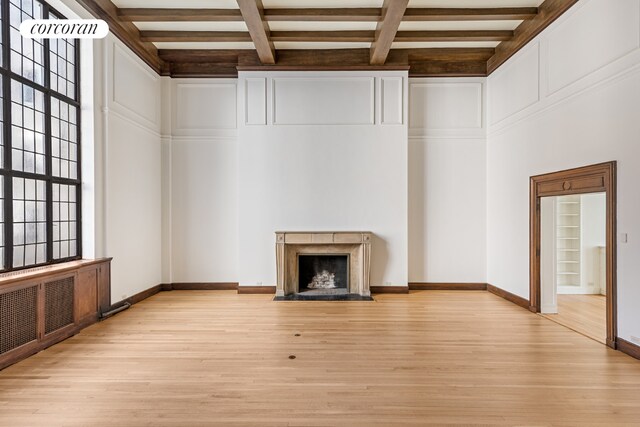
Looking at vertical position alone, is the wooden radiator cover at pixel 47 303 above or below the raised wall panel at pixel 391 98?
below

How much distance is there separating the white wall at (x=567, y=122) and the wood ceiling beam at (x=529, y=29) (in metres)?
0.11

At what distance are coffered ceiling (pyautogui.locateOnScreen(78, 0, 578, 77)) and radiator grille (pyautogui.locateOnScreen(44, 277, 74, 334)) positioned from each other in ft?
11.9

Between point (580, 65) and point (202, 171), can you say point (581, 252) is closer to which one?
point (580, 65)

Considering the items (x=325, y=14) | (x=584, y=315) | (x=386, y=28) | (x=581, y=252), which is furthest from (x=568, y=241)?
(x=325, y=14)

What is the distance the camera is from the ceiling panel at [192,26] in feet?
18.3

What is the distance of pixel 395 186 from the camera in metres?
6.47

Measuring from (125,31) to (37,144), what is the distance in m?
2.40

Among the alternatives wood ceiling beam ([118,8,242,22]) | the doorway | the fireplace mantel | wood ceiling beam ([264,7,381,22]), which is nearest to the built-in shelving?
the doorway

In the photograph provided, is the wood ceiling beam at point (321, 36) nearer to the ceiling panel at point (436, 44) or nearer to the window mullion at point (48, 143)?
the ceiling panel at point (436, 44)

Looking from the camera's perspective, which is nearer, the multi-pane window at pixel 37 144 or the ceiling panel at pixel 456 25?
the multi-pane window at pixel 37 144

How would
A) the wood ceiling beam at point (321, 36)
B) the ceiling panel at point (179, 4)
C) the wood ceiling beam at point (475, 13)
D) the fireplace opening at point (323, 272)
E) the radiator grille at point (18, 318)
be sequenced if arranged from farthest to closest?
the fireplace opening at point (323, 272)
the wood ceiling beam at point (321, 36)
the wood ceiling beam at point (475, 13)
the ceiling panel at point (179, 4)
the radiator grille at point (18, 318)

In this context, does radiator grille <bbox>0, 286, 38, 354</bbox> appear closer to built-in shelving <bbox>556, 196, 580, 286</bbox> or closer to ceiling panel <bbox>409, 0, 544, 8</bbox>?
ceiling panel <bbox>409, 0, 544, 8</bbox>
